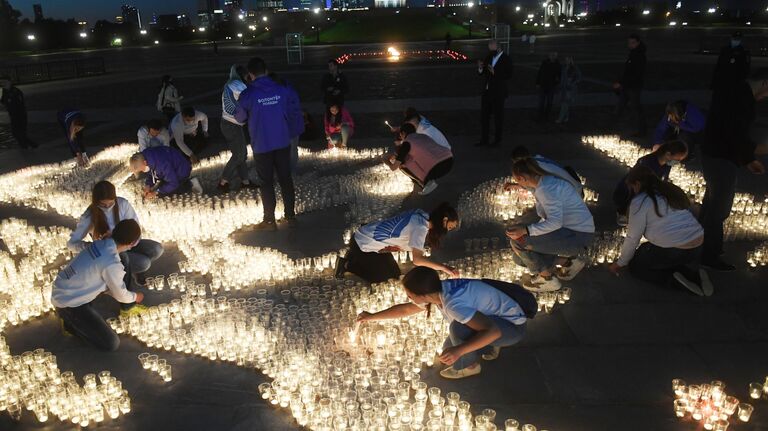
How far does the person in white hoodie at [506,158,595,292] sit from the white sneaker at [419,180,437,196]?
3228mm

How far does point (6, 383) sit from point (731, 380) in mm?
5438

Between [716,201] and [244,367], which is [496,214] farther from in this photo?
[244,367]

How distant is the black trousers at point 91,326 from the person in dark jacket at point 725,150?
600 centimetres

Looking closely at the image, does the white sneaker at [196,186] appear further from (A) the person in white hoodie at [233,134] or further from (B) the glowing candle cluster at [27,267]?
(B) the glowing candle cluster at [27,267]

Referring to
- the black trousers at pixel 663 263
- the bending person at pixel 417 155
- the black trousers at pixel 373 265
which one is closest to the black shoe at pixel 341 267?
the black trousers at pixel 373 265

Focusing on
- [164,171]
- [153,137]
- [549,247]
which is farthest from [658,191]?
[153,137]

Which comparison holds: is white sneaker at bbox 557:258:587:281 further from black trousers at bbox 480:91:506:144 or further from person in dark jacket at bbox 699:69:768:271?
black trousers at bbox 480:91:506:144

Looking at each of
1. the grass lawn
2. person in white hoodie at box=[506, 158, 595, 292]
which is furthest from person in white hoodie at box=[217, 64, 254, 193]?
the grass lawn

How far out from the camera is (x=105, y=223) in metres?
5.67

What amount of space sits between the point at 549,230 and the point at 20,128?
41.9ft

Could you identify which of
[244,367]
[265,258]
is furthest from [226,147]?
[244,367]

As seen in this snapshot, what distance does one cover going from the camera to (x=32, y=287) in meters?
6.18

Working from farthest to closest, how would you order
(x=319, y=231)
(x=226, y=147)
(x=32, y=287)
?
(x=226, y=147)
(x=319, y=231)
(x=32, y=287)

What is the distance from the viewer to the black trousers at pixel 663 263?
18.9 ft
